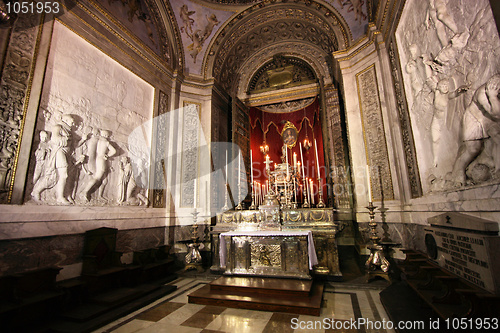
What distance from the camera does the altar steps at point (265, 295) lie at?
3.28m

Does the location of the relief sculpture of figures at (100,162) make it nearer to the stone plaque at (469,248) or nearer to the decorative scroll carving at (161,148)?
the decorative scroll carving at (161,148)

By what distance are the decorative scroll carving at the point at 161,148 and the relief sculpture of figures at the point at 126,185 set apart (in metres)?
0.57

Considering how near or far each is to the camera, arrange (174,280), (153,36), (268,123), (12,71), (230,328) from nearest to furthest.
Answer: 1. (230,328)
2. (12,71)
3. (174,280)
4. (153,36)
5. (268,123)

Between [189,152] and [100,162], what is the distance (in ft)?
8.21

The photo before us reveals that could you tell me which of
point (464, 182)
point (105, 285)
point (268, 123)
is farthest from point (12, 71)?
point (268, 123)

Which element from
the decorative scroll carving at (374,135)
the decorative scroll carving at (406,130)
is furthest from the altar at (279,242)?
the decorative scroll carving at (406,130)

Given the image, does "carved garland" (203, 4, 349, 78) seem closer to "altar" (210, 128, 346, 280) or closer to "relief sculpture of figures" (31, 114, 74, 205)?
"altar" (210, 128, 346, 280)

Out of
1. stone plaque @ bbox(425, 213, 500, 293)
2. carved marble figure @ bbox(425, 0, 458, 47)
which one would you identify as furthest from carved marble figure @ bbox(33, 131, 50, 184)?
carved marble figure @ bbox(425, 0, 458, 47)

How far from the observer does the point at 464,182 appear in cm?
258

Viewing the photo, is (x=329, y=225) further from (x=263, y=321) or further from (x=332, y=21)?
(x=332, y=21)

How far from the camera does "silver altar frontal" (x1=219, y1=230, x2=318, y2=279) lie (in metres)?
4.23

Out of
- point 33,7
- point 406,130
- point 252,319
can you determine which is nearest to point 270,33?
point 406,130

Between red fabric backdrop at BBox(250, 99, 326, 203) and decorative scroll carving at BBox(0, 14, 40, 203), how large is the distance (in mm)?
5947

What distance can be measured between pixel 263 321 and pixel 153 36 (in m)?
7.01
